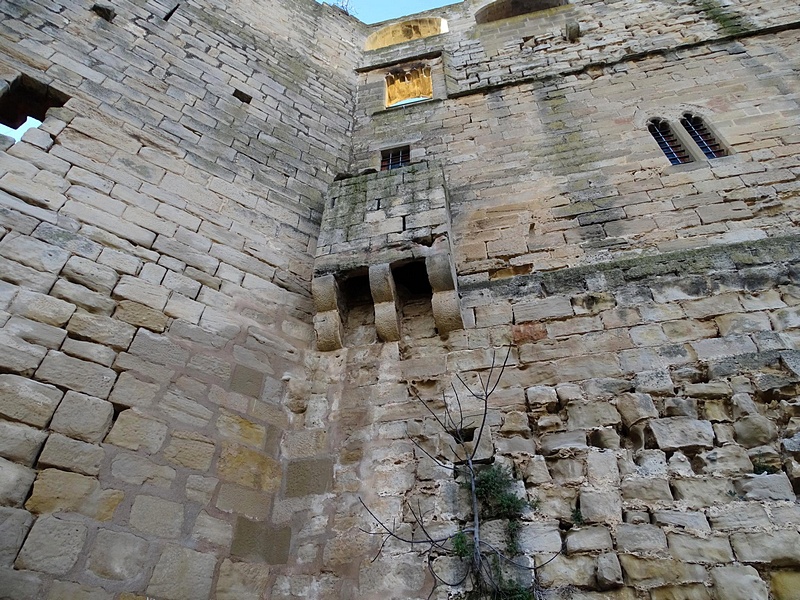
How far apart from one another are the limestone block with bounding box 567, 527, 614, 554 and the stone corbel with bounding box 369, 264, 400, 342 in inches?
74.7

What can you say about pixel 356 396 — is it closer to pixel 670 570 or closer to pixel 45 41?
pixel 670 570

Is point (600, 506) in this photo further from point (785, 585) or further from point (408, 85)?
point (408, 85)

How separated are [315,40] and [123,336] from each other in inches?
247

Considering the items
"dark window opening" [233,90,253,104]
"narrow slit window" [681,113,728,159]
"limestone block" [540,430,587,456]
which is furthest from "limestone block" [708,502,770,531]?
"dark window opening" [233,90,253,104]

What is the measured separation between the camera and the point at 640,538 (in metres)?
2.82

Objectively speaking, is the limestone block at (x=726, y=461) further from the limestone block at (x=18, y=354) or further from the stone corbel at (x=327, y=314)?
the limestone block at (x=18, y=354)

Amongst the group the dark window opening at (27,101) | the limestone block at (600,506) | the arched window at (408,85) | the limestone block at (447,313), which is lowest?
the limestone block at (600,506)

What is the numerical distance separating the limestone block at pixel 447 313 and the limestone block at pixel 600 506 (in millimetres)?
1560

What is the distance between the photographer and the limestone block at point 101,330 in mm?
3292

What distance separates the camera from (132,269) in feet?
12.4

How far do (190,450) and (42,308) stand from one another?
1.25 meters

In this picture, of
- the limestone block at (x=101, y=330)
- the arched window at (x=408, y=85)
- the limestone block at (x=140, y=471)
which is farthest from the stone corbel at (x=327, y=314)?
the arched window at (x=408, y=85)

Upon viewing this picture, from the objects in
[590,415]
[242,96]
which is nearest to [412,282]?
[590,415]

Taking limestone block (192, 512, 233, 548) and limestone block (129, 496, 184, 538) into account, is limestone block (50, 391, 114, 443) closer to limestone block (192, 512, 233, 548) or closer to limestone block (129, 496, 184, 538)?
limestone block (129, 496, 184, 538)
